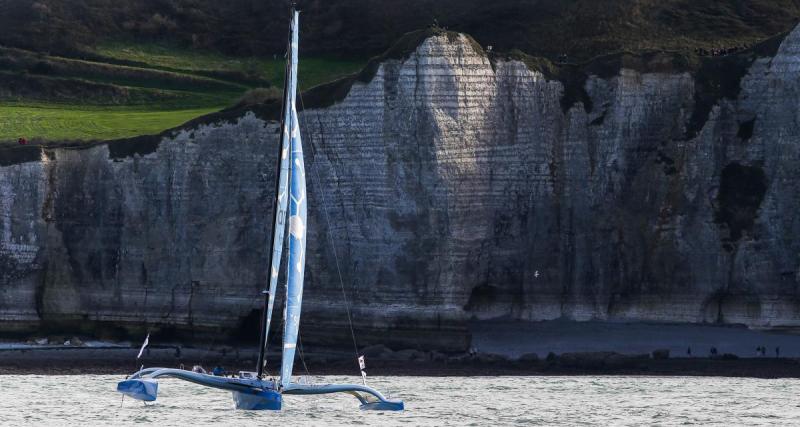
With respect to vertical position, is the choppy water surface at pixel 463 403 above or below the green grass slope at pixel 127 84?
below

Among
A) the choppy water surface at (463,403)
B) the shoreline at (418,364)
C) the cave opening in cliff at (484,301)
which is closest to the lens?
the choppy water surface at (463,403)

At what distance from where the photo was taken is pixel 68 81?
235 feet

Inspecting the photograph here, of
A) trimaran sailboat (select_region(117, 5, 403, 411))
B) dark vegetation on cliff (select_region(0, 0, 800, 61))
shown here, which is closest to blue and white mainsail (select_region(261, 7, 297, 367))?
trimaran sailboat (select_region(117, 5, 403, 411))

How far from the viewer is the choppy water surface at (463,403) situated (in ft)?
135

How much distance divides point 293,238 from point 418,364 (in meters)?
12.4

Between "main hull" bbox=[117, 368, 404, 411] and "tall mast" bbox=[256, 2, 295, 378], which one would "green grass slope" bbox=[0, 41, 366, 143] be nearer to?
"tall mast" bbox=[256, 2, 295, 378]

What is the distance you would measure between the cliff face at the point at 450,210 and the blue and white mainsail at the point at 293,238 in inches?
498

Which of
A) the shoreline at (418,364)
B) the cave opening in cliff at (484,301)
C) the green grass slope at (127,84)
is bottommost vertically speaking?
the shoreline at (418,364)

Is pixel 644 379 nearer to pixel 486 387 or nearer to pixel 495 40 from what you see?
pixel 486 387

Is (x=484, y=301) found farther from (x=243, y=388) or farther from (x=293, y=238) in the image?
(x=243, y=388)

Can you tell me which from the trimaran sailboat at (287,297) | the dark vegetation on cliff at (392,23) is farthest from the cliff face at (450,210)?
the dark vegetation on cliff at (392,23)

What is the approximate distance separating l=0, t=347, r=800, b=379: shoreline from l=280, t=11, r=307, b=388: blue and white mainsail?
10304mm

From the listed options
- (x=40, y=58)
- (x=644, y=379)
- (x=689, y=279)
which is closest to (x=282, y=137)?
(x=644, y=379)

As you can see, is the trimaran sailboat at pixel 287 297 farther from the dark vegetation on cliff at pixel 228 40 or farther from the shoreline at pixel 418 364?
the dark vegetation on cliff at pixel 228 40
